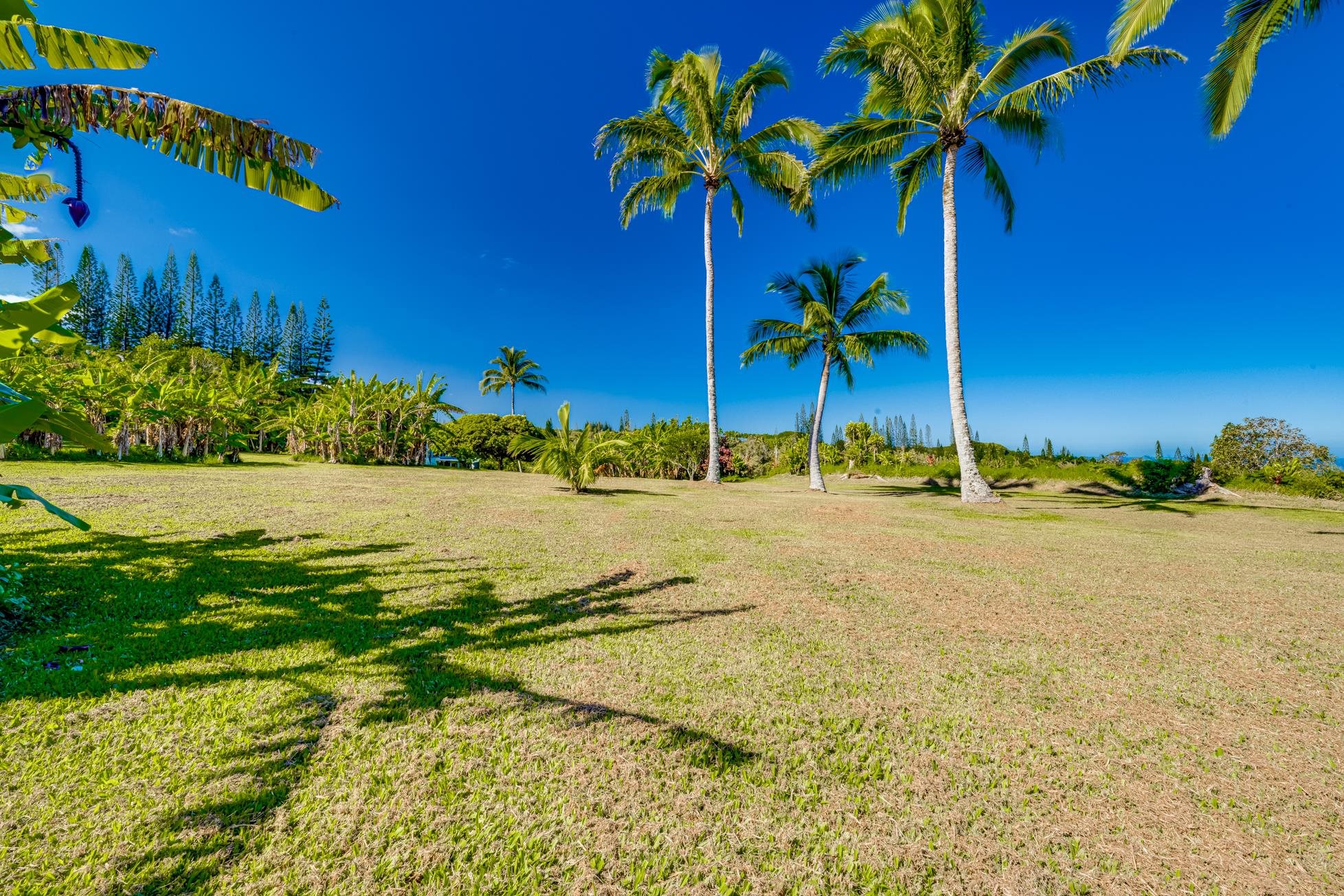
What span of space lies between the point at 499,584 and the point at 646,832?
9.18ft

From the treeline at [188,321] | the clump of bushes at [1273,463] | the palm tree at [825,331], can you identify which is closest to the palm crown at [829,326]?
the palm tree at [825,331]

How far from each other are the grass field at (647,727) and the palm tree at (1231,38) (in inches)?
375

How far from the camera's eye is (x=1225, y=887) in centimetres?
144

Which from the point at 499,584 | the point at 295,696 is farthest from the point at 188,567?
the point at 295,696

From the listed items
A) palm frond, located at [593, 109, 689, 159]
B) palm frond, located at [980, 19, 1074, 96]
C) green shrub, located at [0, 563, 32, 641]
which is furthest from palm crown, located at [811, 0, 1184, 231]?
green shrub, located at [0, 563, 32, 641]

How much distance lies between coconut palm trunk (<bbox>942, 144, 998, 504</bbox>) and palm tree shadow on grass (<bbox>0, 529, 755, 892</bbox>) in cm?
1023

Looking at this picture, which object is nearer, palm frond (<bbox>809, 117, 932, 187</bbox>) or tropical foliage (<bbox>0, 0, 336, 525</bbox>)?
tropical foliage (<bbox>0, 0, 336, 525</bbox>)

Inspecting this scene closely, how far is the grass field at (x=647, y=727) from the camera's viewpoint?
1464mm

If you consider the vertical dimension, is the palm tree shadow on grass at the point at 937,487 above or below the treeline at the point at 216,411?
below

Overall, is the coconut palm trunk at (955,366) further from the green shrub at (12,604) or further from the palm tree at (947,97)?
the green shrub at (12,604)

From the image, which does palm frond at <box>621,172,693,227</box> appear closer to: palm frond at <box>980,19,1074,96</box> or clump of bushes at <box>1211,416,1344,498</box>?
palm frond at <box>980,19,1074,96</box>

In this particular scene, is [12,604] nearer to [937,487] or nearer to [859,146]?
[859,146]

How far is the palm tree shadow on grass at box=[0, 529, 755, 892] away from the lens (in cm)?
167

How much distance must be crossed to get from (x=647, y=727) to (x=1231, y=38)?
14429 millimetres
